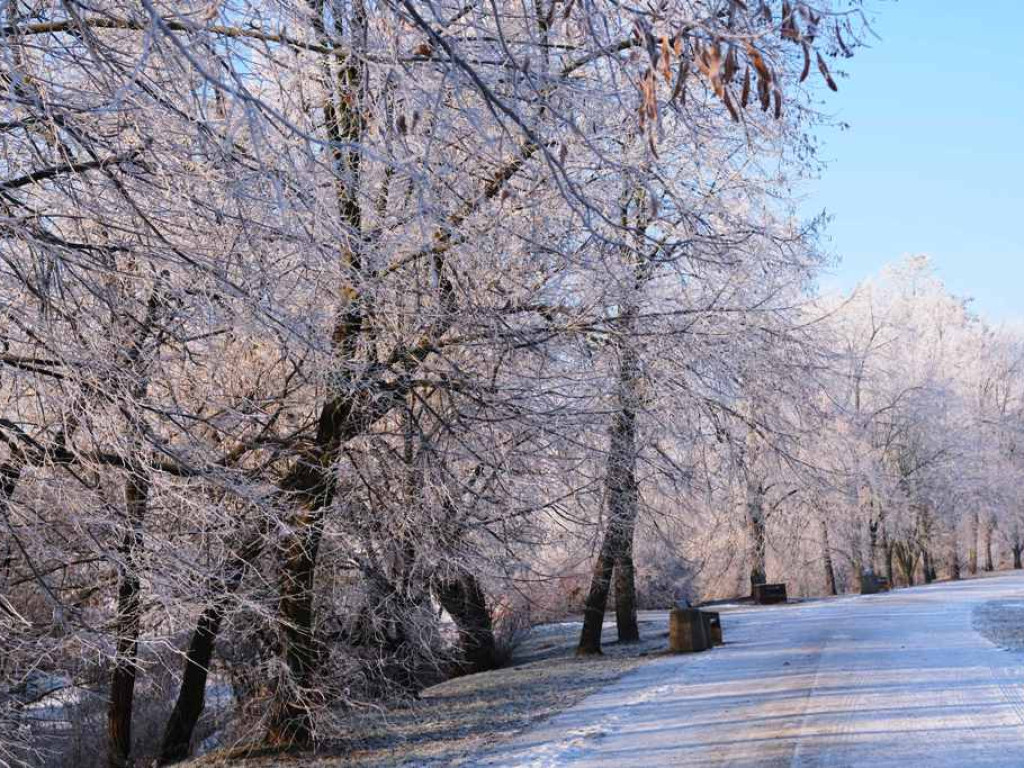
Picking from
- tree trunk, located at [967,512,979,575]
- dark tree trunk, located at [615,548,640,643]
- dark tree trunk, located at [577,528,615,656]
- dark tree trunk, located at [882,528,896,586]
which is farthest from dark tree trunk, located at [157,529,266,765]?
tree trunk, located at [967,512,979,575]

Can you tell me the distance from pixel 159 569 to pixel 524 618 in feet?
39.5

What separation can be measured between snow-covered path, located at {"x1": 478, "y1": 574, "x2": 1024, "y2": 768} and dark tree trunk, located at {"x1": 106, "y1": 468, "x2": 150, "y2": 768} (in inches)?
111

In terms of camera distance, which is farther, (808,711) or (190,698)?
(190,698)

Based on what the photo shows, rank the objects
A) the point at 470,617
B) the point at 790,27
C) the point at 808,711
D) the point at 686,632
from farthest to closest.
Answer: the point at 686,632, the point at 470,617, the point at 808,711, the point at 790,27

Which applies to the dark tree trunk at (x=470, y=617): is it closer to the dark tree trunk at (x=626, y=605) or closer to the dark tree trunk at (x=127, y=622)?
the dark tree trunk at (x=626, y=605)

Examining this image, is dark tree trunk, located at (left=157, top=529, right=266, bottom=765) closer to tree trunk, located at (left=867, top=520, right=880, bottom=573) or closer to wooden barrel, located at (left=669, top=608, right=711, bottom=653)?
wooden barrel, located at (left=669, top=608, right=711, bottom=653)

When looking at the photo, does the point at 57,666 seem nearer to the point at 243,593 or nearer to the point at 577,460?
the point at 243,593

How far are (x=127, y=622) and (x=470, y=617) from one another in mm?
7059

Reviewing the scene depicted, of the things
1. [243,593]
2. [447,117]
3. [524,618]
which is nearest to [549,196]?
[447,117]

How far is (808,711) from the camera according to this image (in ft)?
30.9

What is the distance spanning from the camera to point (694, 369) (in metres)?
10.6

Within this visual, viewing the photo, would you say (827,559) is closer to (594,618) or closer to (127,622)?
(594,618)

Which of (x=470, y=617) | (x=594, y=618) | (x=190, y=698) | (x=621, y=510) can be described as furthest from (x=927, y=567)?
(x=190, y=698)

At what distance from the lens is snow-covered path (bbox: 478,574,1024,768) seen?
777 cm
